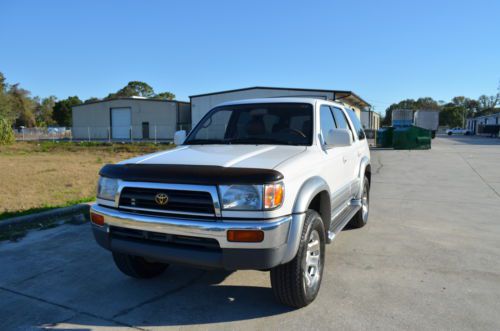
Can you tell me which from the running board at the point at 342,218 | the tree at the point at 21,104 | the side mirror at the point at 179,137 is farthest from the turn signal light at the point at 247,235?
the tree at the point at 21,104

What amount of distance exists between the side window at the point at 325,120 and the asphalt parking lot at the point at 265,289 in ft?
5.22

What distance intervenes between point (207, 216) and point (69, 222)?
4316 mm

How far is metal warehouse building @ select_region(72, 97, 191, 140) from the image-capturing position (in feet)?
155

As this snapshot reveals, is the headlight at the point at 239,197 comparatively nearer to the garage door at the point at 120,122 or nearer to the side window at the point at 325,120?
the side window at the point at 325,120

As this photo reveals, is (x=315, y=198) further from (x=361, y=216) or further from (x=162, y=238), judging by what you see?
(x=361, y=216)

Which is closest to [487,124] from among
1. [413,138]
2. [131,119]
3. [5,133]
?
[413,138]

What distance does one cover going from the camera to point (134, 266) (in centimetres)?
402

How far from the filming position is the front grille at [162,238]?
304cm

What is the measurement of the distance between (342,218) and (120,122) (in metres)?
49.2

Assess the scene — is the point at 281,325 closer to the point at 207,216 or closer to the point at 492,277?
the point at 207,216

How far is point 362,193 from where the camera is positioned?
599cm

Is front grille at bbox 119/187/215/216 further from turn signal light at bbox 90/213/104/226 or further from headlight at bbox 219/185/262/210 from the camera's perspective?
turn signal light at bbox 90/213/104/226

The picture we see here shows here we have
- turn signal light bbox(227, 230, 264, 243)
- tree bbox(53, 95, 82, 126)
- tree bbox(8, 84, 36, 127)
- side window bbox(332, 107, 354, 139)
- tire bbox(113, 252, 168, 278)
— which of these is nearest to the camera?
turn signal light bbox(227, 230, 264, 243)

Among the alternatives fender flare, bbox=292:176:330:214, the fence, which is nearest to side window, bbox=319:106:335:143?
fender flare, bbox=292:176:330:214
